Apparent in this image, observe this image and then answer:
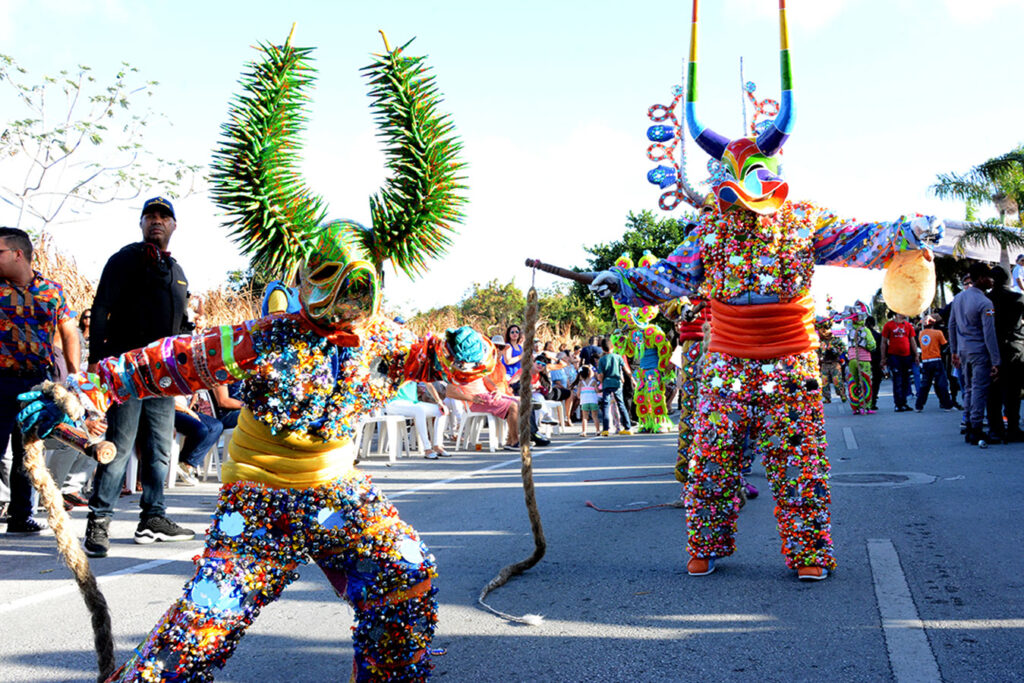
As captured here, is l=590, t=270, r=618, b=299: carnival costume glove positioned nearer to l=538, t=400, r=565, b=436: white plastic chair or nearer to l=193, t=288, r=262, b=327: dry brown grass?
l=538, t=400, r=565, b=436: white plastic chair

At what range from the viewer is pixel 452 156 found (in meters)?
Answer: 2.69

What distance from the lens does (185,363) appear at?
9.66ft

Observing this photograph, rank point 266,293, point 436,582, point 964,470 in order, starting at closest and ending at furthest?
point 266,293, point 436,582, point 964,470

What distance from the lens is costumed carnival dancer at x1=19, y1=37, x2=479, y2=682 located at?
260 centimetres

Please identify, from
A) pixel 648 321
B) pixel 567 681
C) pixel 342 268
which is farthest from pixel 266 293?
pixel 648 321

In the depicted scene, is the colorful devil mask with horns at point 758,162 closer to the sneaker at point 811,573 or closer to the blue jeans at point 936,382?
the sneaker at point 811,573

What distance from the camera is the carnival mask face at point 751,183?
15.7ft

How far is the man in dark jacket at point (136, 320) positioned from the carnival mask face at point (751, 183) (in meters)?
3.42

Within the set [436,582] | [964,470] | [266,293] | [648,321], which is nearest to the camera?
[266,293]

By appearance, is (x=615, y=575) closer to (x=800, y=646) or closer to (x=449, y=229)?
(x=800, y=646)

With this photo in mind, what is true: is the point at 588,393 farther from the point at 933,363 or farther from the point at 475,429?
the point at 933,363

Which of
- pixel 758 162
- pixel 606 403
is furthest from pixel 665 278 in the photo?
pixel 606 403

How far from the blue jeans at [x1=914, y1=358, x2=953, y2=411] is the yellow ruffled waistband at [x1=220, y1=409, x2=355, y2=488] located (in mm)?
15760

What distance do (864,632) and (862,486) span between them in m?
4.18
